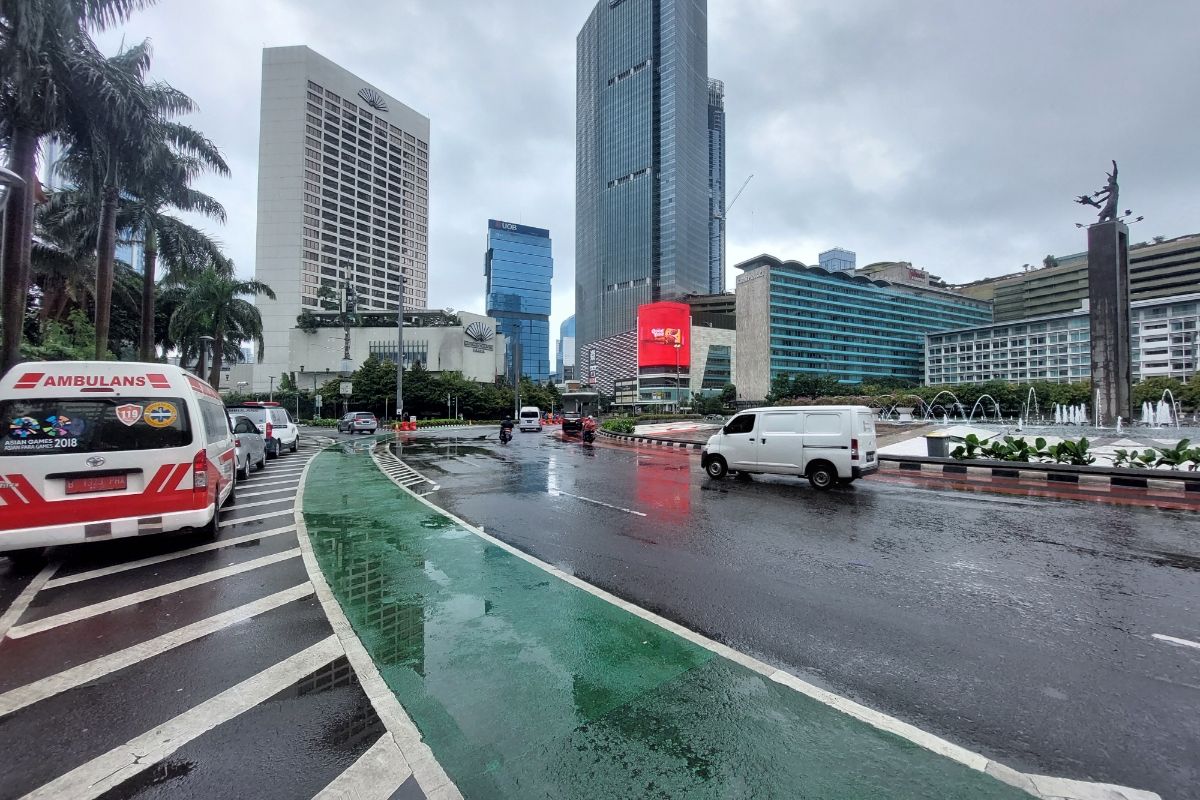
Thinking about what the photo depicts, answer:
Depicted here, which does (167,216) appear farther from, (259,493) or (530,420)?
(530,420)

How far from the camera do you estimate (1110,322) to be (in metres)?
36.2

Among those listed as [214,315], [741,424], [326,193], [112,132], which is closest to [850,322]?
[326,193]

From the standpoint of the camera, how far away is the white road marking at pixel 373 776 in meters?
2.45

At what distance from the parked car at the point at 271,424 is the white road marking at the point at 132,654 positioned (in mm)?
13405

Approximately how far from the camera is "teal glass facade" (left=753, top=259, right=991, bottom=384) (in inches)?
5084

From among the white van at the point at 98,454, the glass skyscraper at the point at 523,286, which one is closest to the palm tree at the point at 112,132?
the white van at the point at 98,454

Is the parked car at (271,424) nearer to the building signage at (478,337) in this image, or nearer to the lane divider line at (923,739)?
the lane divider line at (923,739)

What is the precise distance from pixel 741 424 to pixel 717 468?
1.35 meters

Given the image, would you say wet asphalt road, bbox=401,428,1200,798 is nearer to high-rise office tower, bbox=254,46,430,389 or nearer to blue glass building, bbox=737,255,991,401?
high-rise office tower, bbox=254,46,430,389

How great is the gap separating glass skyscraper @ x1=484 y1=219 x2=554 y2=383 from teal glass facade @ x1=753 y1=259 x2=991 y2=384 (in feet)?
264

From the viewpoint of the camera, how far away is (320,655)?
389 centimetres

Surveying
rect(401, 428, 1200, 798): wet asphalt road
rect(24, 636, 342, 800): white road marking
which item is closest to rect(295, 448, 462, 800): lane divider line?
rect(24, 636, 342, 800): white road marking

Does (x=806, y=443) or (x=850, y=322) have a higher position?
(x=850, y=322)

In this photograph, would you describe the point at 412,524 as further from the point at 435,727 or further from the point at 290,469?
the point at 290,469
